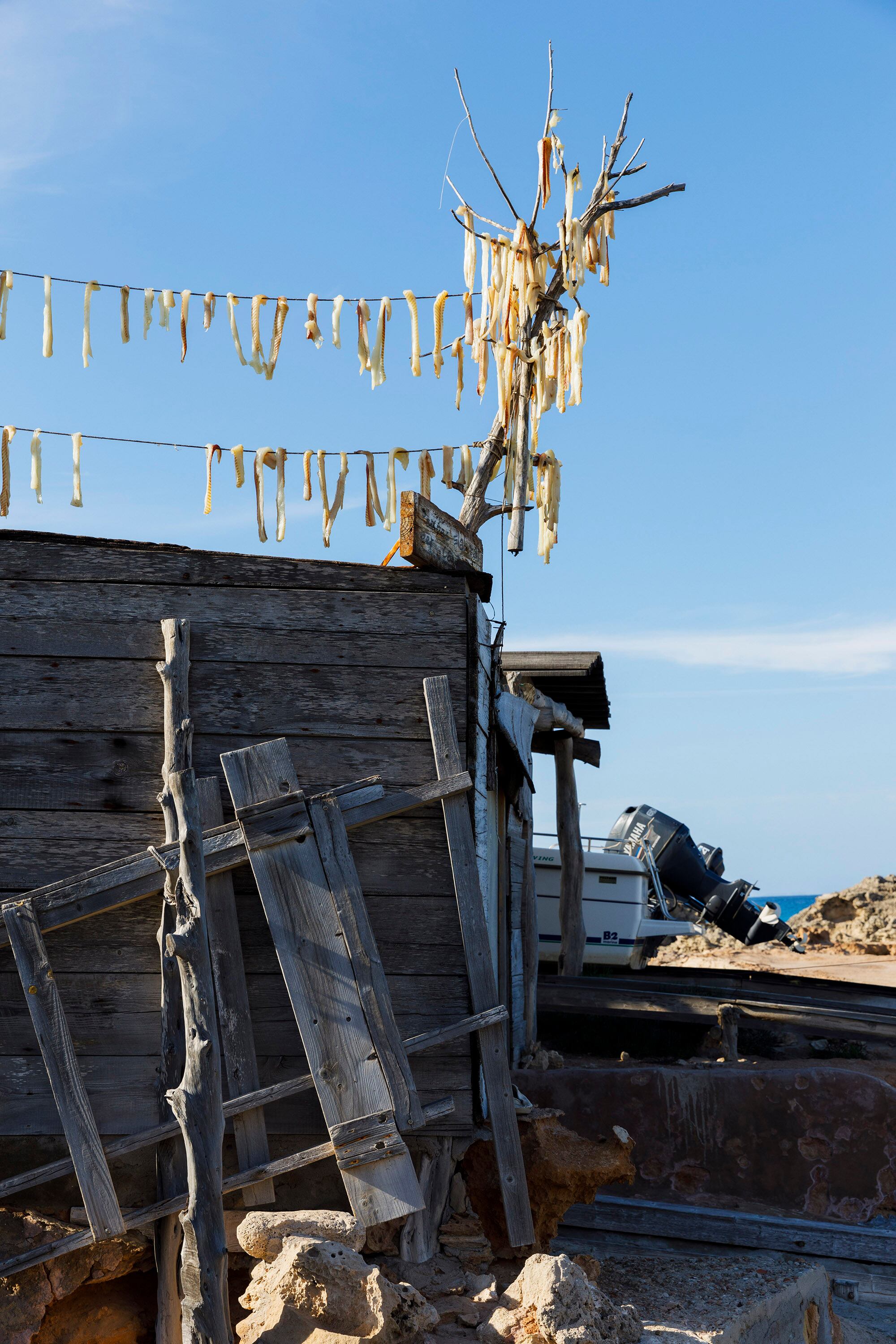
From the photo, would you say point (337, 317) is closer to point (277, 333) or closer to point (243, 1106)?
point (277, 333)

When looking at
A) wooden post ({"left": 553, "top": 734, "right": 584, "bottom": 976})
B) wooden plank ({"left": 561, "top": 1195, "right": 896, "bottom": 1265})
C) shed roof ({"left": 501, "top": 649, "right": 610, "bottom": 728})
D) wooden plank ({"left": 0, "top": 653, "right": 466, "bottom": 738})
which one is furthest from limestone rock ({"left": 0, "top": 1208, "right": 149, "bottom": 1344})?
wooden post ({"left": 553, "top": 734, "right": 584, "bottom": 976})

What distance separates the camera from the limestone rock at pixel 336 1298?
12.6 feet

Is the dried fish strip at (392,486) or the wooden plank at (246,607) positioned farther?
the dried fish strip at (392,486)

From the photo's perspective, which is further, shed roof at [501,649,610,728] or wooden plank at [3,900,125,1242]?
shed roof at [501,649,610,728]

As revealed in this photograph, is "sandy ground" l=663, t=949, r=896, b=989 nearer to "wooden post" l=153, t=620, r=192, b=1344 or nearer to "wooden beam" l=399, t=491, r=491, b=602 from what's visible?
"wooden beam" l=399, t=491, r=491, b=602

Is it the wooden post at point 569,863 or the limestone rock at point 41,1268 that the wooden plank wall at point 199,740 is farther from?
the wooden post at point 569,863

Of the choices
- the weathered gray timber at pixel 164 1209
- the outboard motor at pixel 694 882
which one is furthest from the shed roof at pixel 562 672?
the outboard motor at pixel 694 882

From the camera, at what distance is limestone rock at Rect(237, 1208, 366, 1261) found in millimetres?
3988

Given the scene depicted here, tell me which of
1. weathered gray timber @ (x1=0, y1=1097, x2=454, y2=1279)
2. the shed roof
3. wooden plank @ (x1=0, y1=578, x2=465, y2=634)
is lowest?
weathered gray timber @ (x1=0, y1=1097, x2=454, y2=1279)

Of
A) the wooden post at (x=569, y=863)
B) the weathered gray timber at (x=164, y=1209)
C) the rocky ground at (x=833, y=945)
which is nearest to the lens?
the weathered gray timber at (x=164, y=1209)

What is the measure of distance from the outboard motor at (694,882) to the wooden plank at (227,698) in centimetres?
1338

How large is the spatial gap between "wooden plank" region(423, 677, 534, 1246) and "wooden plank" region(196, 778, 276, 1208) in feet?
3.33

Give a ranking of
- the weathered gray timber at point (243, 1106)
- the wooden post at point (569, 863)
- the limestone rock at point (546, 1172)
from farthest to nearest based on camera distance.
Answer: the wooden post at point (569, 863), the limestone rock at point (546, 1172), the weathered gray timber at point (243, 1106)

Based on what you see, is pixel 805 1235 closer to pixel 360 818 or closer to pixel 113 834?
pixel 360 818
